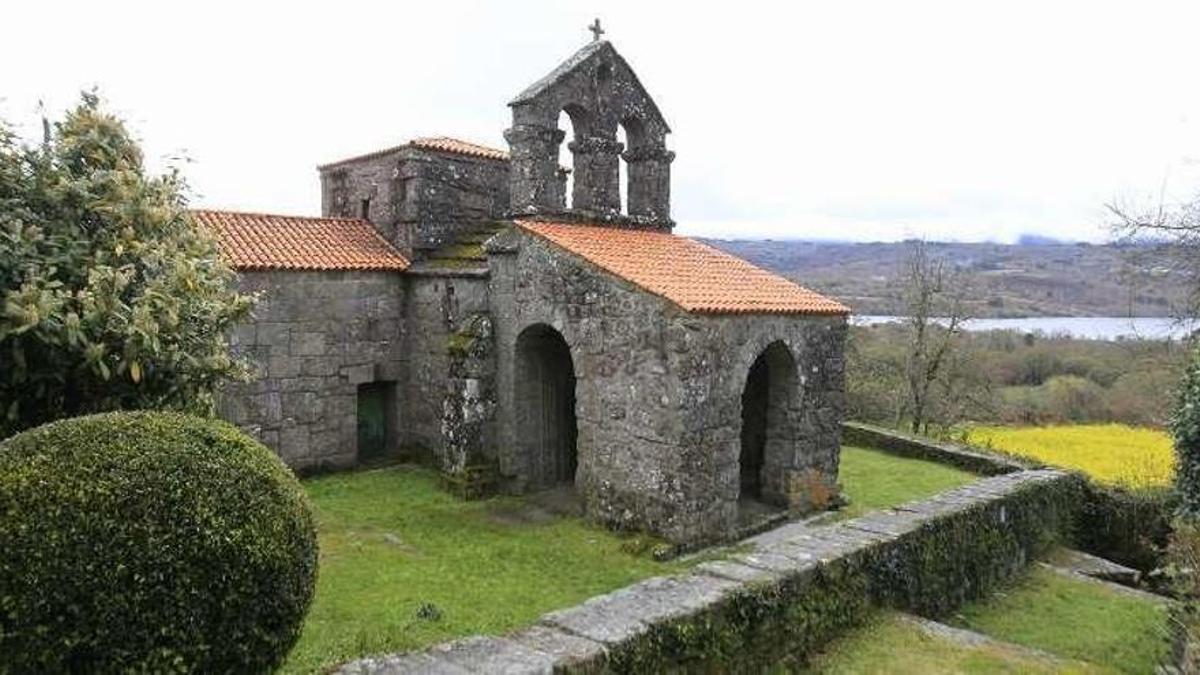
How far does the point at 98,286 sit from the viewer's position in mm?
5949

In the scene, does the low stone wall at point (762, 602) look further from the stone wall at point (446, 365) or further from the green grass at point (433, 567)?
the stone wall at point (446, 365)

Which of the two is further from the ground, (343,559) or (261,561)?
(261,561)

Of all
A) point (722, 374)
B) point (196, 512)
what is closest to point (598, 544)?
point (722, 374)

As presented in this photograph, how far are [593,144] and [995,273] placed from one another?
57819 mm

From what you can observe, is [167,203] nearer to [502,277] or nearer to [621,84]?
[502,277]

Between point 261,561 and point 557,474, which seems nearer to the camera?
point 261,561

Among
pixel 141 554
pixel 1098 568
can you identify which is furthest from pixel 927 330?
pixel 141 554

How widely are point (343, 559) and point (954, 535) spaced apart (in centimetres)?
663

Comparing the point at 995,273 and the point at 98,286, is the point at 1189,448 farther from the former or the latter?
the point at 995,273

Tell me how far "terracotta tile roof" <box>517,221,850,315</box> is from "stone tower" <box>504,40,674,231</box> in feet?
1.41

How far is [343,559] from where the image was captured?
31.4ft

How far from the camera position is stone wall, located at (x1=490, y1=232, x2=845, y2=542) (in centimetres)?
1011

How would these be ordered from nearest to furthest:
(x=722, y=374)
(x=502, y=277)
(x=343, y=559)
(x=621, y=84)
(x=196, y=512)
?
(x=196, y=512) < (x=343, y=559) < (x=722, y=374) < (x=502, y=277) < (x=621, y=84)

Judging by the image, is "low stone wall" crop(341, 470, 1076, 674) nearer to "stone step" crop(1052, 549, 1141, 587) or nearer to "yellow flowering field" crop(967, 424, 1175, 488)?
"stone step" crop(1052, 549, 1141, 587)
